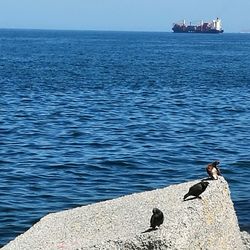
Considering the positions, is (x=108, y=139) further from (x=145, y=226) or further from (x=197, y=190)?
(x=145, y=226)

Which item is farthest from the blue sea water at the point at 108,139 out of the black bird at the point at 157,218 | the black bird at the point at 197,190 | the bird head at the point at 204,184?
the black bird at the point at 157,218

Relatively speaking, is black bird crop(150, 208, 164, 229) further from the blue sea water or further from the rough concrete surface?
the blue sea water

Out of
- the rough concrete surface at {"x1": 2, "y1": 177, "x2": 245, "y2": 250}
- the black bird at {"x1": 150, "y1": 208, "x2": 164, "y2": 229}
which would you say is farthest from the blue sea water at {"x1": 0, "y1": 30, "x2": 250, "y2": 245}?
the black bird at {"x1": 150, "y1": 208, "x2": 164, "y2": 229}

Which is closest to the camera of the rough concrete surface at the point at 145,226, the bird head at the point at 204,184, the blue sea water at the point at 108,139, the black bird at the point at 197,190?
the rough concrete surface at the point at 145,226

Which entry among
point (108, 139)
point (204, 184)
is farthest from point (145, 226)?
point (108, 139)

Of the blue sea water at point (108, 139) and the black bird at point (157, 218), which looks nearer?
the black bird at point (157, 218)

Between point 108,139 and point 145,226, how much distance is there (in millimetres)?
19868

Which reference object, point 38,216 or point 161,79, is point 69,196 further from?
point 161,79

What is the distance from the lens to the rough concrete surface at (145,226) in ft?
39.1

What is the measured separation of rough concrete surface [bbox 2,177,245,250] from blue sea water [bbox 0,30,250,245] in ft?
10.8

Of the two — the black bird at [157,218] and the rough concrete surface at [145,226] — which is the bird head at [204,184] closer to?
the rough concrete surface at [145,226]

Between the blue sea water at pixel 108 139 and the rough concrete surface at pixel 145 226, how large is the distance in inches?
130

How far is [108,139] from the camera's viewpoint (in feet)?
107

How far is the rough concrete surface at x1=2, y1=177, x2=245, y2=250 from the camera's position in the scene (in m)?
11.9
